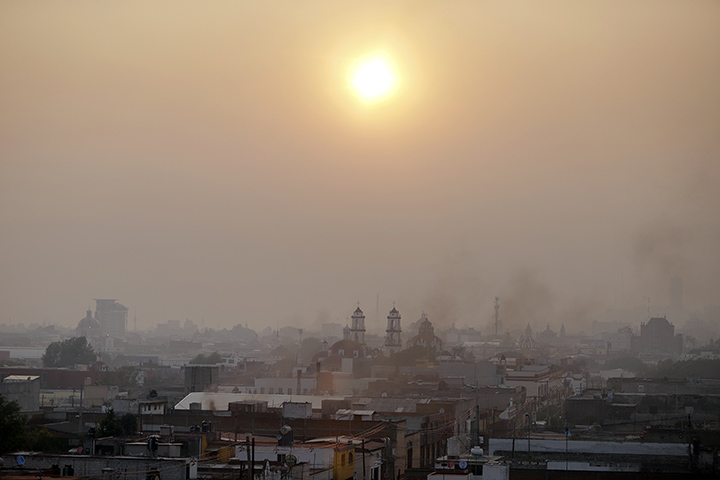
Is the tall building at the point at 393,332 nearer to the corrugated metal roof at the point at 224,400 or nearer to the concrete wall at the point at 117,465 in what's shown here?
the corrugated metal roof at the point at 224,400

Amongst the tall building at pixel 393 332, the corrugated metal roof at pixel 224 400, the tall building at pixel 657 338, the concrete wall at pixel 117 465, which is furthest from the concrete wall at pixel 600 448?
the tall building at pixel 657 338

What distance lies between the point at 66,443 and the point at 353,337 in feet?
223

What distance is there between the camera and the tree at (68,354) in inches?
4173

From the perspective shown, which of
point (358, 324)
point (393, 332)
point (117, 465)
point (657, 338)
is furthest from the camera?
point (657, 338)

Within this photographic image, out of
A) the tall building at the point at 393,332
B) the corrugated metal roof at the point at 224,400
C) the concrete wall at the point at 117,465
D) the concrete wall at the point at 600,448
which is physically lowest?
the concrete wall at the point at 600,448

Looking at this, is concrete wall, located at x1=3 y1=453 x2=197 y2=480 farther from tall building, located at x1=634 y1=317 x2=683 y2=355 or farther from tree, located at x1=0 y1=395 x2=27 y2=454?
tall building, located at x1=634 y1=317 x2=683 y2=355

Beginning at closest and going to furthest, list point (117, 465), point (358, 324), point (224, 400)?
point (117, 465)
point (224, 400)
point (358, 324)

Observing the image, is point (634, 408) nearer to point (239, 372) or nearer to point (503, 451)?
point (503, 451)

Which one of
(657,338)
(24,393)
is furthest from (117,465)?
(657,338)

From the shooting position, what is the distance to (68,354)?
353ft

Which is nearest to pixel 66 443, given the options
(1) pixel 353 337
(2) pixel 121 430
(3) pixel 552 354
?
(2) pixel 121 430

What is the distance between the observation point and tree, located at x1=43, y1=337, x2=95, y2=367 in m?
106

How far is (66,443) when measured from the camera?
30.6 m

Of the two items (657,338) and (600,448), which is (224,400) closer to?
(600,448)
